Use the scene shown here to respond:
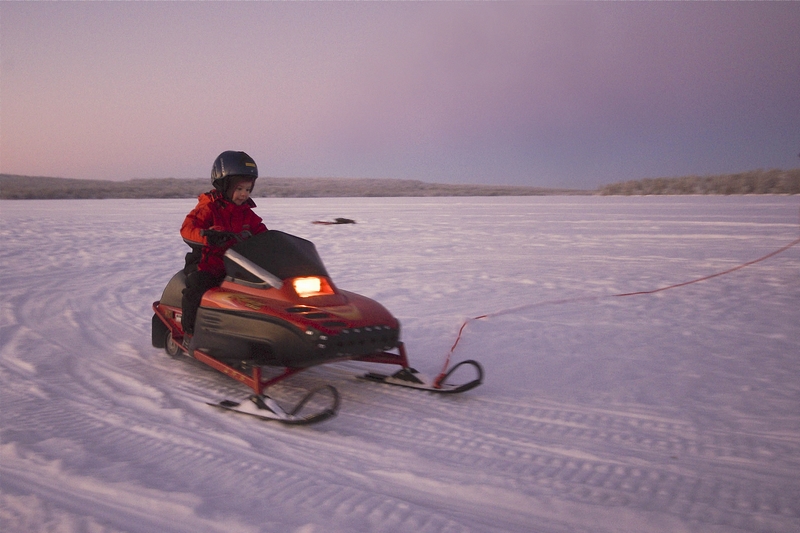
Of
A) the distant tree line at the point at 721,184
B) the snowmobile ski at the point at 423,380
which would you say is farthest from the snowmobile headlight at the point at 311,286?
the distant tree line at the point at 721,184

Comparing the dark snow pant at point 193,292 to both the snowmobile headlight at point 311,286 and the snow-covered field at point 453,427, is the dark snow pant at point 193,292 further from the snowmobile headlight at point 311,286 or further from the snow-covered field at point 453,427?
the snowmobile headlight at point 311,286

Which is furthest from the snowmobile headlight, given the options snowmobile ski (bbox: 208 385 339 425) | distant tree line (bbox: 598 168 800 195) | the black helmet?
distant tree line (bbox: 598 168 800 195)

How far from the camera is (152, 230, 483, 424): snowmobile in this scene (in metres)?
3.59

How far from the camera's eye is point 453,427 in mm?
3447

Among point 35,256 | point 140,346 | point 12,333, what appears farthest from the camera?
point 35,256

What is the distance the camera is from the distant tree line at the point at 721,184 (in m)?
34.9

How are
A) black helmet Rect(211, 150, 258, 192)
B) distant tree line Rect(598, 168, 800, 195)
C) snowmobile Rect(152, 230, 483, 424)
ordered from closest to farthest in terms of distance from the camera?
snowmobile Rect(152, 230, 483, 424), black helmet Rect(211, 150, 258, 192), distant tree line Rect(598, 168, 800, 195)

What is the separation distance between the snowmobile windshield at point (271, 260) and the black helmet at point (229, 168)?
0.61 m

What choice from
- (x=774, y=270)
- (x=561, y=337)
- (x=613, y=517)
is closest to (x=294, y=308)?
(x=613, y=517)

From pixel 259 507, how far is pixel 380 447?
2.59ft

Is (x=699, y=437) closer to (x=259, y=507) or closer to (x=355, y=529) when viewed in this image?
(x=355, y=529)

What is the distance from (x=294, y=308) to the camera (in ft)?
12.2

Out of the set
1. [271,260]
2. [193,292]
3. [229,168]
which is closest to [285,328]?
→ [271,260]

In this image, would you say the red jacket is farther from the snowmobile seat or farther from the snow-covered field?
the snow-covered field
